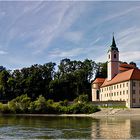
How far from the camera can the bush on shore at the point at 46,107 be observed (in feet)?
290

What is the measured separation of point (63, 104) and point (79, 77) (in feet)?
94.5

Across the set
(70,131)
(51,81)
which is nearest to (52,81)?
(51,81)

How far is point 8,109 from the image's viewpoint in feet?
313

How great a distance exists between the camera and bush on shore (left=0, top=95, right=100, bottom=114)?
88375mm

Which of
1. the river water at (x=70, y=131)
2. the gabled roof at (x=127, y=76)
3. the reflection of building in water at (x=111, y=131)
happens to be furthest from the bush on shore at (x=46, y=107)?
the reflection of building in water at (x=111, y=131)

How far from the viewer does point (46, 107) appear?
92.8 m

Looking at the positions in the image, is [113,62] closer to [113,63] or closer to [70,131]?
[113,63]

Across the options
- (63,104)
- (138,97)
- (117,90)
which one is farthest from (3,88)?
(138,97)

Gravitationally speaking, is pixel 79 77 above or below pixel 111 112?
above

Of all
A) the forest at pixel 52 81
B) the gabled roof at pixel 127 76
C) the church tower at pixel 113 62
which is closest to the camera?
the gabled roof at pixel 127 76

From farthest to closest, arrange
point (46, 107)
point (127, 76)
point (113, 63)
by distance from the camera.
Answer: point (113, 63), point (127, 76), point (46, 107)

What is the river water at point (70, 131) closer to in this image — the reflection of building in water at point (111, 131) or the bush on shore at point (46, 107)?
the reflection of building in water at point (111, 131)

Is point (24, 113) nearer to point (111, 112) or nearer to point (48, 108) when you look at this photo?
point (48, 108)

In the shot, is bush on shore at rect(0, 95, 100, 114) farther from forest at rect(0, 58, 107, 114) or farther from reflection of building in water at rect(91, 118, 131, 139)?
reflection of building in water at rect(91, 118, 131, 139)
